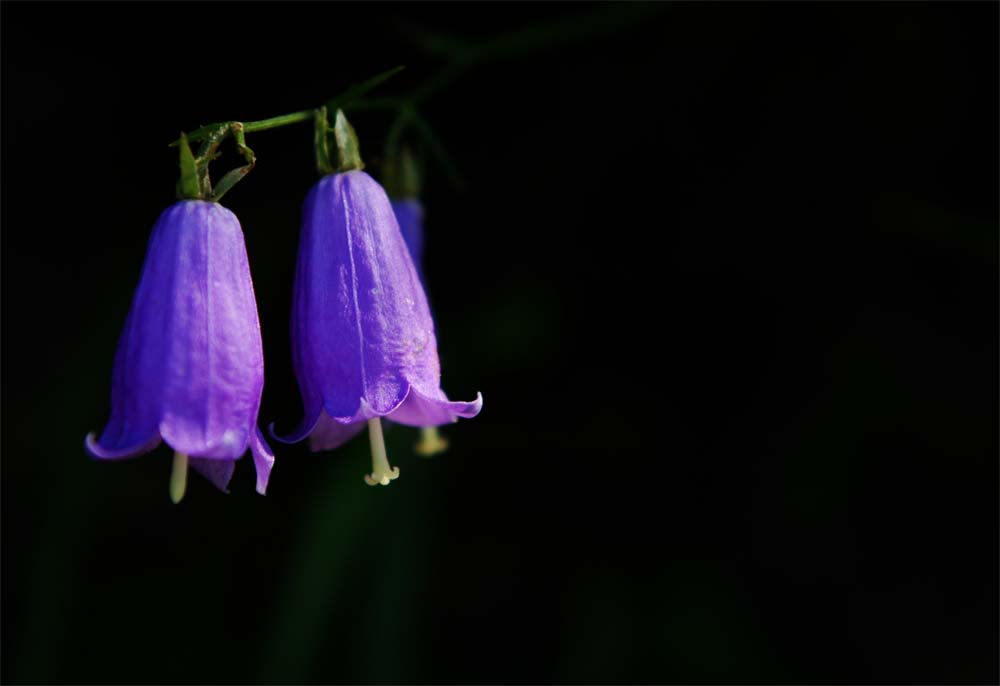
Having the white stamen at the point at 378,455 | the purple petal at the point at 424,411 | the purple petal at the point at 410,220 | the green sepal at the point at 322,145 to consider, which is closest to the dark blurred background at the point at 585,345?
the purple petal at the point at 410,220

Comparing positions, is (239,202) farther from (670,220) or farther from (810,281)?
(810,281)

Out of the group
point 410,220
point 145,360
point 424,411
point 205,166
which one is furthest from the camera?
point 410,220

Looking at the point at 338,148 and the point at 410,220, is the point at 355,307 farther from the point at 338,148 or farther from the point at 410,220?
the point at 410,220

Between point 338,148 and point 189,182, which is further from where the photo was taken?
point 338,148

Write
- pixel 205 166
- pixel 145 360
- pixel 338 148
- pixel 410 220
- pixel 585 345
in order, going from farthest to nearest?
pixel 585 345
pixel 410 220
pixel 338 148
pixel 205 166
pixel 145 360

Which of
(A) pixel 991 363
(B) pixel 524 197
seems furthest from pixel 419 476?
(A) pixel 991 363

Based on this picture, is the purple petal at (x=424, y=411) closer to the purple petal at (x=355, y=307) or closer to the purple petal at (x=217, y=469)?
the purple petal at (x=355, y=307)

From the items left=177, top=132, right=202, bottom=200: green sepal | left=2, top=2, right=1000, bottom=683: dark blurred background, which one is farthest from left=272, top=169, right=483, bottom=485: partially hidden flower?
left=2, top=2, right=1000, bottom=683: dark blurred background

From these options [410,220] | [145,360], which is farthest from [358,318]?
[410,220]
